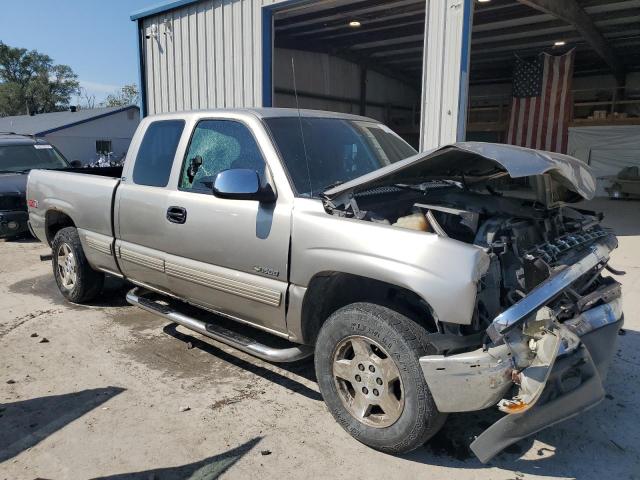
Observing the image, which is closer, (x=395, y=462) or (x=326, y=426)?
(x=395, y=462)

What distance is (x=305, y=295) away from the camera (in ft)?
10.3

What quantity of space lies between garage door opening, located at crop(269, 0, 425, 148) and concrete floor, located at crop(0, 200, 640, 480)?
34.0ft

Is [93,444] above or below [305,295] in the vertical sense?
below

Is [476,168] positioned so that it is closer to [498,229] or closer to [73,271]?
[498,229]

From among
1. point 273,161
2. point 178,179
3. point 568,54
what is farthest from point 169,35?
point 568,54

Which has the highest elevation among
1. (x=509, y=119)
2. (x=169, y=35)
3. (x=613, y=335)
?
(x=169, y=35)

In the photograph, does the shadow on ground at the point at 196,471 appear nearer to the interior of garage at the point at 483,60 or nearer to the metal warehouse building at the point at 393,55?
the metal warehouse building at the point at 393,55

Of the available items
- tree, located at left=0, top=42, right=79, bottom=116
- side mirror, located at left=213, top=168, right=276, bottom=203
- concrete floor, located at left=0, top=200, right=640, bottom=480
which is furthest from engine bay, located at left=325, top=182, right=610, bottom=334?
tree, located at left=0, top=42, right=79, bottom=116

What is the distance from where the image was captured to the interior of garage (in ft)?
43.7

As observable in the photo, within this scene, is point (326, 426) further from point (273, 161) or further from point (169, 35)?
point (169, 35)

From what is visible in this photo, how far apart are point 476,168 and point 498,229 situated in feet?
2.60

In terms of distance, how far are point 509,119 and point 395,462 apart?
1844 cm

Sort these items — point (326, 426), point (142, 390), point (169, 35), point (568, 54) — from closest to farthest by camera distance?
point (326, 426) → point (142, 390) → point (169, 35) → point (568, 54)

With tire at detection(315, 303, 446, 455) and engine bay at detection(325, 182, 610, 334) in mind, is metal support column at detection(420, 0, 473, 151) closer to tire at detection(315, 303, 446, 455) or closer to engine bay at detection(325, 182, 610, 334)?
engine bay at detection(325, 182, 610, 334)
